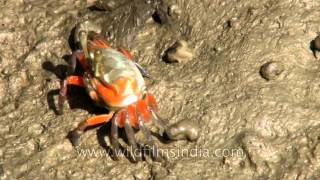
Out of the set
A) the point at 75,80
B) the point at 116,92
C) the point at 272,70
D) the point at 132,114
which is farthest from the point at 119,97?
the point at 272,70

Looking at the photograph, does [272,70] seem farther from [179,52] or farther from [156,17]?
[156,17]

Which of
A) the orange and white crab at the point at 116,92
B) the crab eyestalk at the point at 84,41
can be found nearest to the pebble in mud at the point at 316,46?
the orange and white crab at the point at 116,92

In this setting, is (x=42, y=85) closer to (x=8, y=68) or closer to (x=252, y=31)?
(x=8, y=68)

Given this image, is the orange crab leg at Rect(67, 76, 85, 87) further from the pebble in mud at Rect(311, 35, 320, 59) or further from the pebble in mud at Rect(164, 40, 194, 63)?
the pebble in mud at Rect(311, 35, 320, 59)

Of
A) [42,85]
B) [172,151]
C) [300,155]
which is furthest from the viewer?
[42,85]

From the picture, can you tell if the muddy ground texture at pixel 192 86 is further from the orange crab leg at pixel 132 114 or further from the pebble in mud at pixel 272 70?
the orange crab leg at pixel 132 114

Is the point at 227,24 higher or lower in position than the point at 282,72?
higher

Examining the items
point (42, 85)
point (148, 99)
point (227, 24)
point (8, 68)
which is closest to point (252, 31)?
point (227, 24)
